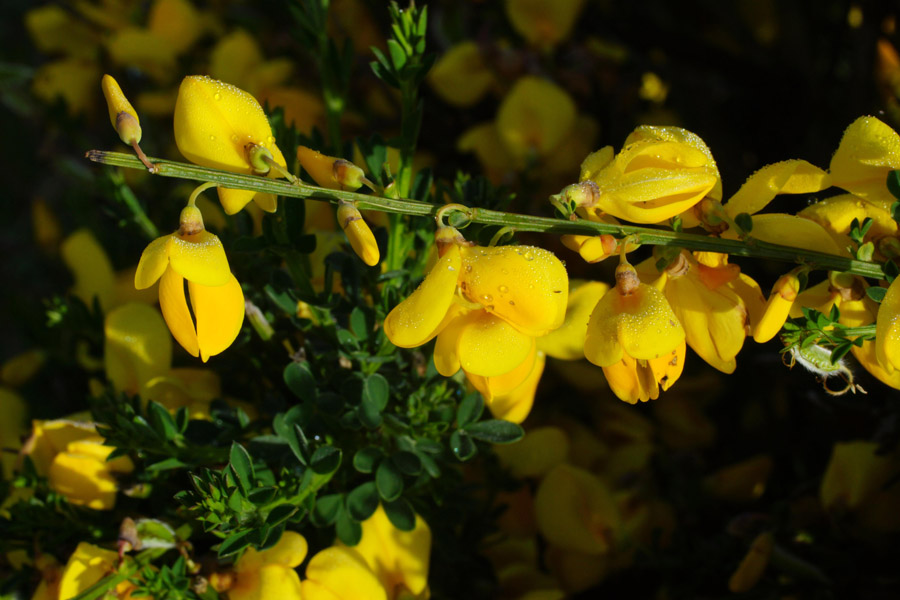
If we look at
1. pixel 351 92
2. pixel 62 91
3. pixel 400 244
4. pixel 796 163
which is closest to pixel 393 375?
pixel 400 244

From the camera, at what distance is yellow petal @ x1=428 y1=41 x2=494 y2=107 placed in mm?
1245

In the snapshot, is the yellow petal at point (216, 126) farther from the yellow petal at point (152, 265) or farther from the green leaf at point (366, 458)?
the green leaf at point (366, 458)

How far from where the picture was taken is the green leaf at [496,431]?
2.32 feet

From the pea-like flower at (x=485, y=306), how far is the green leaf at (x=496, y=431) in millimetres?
169

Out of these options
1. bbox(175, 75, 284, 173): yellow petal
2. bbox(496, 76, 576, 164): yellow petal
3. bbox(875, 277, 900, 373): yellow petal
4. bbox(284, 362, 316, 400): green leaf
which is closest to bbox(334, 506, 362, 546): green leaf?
bbox(284, 362, 316, 400): green leaf

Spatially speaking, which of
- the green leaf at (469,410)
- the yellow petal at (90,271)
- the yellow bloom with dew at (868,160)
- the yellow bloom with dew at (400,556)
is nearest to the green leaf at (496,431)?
the green leaf at (469,410)

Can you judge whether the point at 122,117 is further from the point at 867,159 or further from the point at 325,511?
the point at 867,159

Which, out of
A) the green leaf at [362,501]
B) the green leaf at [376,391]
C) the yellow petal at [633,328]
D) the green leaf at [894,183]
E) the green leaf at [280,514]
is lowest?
the green leaf at [362,501]

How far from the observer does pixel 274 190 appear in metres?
0.52

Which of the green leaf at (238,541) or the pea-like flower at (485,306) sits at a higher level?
the pea-like flower at (485,306)

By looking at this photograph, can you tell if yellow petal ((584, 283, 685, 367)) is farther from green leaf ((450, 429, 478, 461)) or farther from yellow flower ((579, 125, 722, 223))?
green leaf ((450, 429, 478, 461))

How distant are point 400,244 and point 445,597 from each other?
415 mm

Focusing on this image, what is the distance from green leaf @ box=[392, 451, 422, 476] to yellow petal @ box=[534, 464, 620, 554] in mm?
282

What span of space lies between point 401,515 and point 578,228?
1.05 feet
